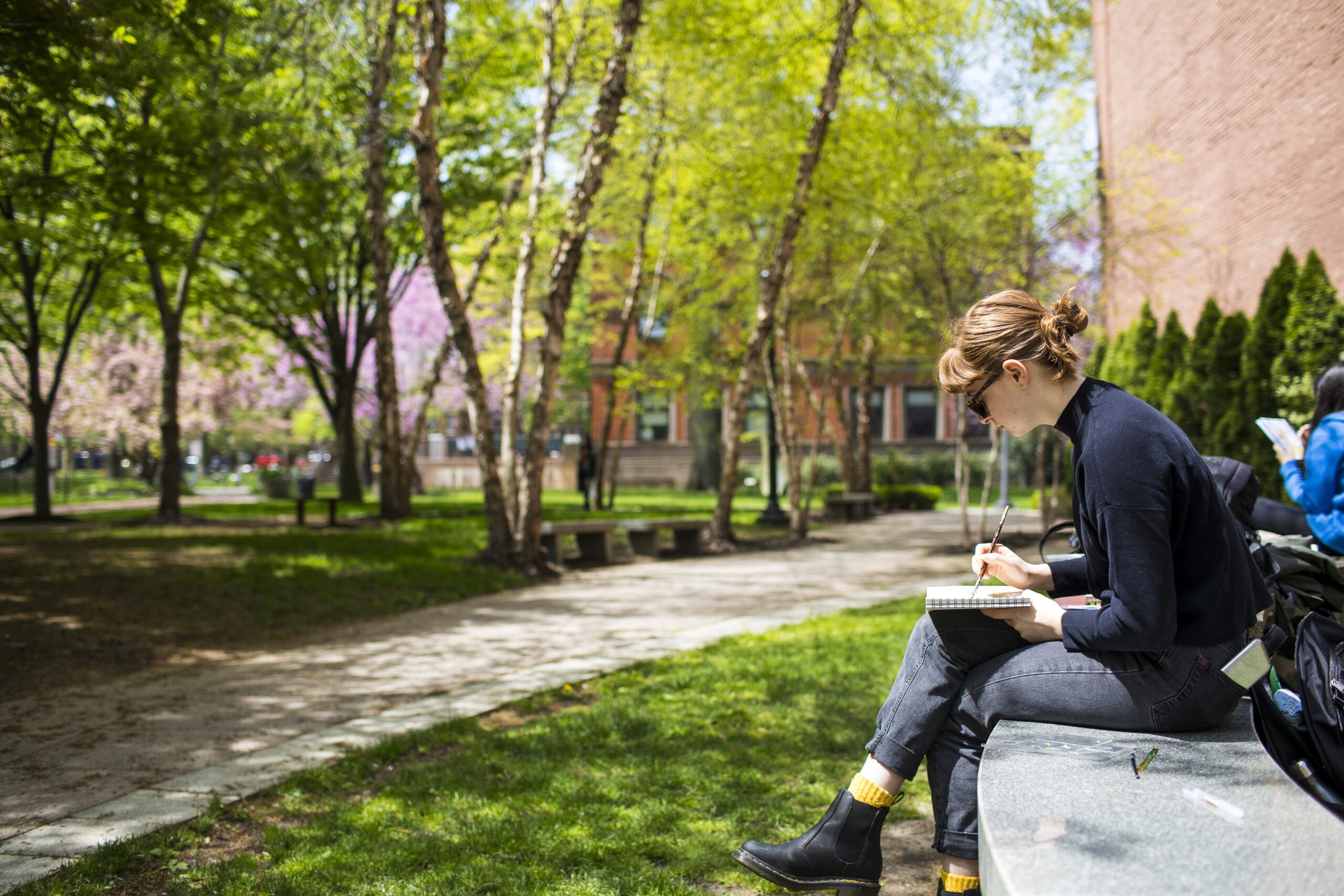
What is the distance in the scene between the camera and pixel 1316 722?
1.97 metres

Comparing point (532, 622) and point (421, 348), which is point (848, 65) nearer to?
point (532, 622)

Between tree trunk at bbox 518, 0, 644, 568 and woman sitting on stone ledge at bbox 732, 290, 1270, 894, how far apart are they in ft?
28.2

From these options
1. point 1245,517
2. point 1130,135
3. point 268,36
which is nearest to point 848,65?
point 1130,135

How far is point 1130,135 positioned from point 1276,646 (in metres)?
16.6

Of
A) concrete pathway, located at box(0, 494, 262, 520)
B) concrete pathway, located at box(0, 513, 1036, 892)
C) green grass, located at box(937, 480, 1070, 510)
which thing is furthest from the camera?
green grass, located at box(937, 480, 1070, 510)

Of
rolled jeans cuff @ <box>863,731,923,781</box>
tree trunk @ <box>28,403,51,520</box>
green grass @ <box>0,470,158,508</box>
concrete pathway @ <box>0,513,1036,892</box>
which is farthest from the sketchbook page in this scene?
green grass @ <box>0,470,158,508</box>

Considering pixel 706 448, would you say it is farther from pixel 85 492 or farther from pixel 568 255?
pixel 568 255

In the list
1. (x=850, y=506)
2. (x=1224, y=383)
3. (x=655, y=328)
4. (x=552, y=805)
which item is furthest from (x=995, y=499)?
(x=552, y=805)

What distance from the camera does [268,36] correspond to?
389 inches

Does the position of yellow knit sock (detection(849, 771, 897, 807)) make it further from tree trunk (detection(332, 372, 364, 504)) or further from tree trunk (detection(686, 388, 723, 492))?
tree trunk (detection(686, 388, 723, 492))

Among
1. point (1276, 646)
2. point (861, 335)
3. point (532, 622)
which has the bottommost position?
point (532, 622)

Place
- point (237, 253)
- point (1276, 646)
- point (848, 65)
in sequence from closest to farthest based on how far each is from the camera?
point (1276, 646) < point (848, 65) < point (237, 253)

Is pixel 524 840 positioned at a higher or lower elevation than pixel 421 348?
lower

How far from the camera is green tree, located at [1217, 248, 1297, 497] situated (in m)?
11.5
